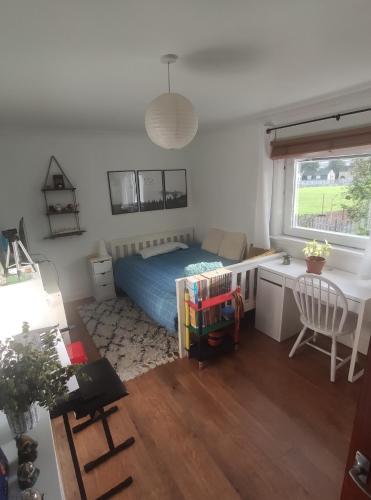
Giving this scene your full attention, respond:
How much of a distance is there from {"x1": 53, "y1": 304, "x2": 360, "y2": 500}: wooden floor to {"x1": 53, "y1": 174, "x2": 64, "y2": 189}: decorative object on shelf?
2.48m

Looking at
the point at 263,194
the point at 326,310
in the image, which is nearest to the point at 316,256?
the point at 326,310

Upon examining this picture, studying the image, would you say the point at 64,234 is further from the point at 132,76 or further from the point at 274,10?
the point at 274,10

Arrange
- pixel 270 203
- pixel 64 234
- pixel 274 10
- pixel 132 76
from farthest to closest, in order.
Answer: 1. pixel 64 234
2. pixel 270 203
3. pixel 132 76
4. pixel 274 10

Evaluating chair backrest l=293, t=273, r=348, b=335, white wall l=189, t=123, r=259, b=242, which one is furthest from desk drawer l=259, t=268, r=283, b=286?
white wall l=189, t=123, r=259, b=242

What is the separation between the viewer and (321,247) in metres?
2.53

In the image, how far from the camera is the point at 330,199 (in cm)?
274

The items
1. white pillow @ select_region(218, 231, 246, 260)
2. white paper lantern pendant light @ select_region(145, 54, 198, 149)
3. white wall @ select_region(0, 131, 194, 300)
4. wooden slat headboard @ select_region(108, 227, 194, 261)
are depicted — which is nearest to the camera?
white paper lantern pendant light @ select_region(145, 54, 198, 149)

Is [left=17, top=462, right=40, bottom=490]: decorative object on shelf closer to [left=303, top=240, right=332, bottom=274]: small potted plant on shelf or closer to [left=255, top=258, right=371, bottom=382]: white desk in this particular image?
[left=255, top=258, right=371, bottom=382]: white desk

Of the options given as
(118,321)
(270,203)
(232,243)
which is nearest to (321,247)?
(270,203)

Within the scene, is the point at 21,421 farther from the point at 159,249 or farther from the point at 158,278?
the point at 159,249

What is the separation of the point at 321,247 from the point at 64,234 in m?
3.07

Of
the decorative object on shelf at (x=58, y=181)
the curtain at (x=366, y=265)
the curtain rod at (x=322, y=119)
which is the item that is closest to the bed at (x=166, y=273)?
the curtain at (x=366, y=265)

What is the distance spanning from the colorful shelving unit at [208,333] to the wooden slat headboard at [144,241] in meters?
2.00

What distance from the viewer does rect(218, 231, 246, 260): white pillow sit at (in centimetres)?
354
